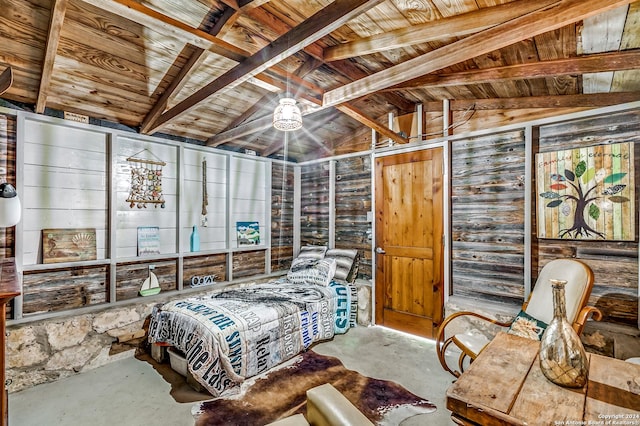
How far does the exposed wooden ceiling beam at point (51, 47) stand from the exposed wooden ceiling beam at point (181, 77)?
794 millimetres

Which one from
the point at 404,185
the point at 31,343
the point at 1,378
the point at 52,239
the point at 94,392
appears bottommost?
the point at 94,392

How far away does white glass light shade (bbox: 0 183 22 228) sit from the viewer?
2.08 meters

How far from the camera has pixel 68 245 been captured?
3045mm

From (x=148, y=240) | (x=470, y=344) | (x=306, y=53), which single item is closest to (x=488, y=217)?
(x=470, y=344)

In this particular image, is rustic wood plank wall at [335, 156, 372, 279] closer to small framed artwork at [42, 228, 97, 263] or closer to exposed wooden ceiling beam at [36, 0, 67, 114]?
small framed artwork at [42, 228, 97, 263]

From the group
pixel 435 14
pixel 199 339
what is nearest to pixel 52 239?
pixel 199 339

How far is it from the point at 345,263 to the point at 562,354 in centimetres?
294

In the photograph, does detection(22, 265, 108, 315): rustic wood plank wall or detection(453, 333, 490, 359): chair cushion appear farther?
detection(22, 265, 108, 315): rustic wood plank wall

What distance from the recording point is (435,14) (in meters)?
1.95

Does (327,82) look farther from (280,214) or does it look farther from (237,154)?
(280,214)

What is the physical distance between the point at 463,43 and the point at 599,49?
0.98m

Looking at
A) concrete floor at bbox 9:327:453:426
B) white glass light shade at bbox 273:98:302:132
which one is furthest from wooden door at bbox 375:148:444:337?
white glass light shade at bbox 273:98:302:132

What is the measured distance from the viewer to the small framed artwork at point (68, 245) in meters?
2.92

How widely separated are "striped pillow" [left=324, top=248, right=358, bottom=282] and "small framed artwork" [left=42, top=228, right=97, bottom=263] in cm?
274
